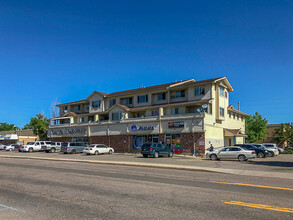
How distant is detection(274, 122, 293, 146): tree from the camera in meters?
63.4

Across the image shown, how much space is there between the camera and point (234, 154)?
27.3 m

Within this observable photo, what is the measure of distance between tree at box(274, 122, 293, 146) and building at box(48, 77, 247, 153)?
1571 centimetres

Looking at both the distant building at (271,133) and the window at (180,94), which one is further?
the distant building at (271,133)

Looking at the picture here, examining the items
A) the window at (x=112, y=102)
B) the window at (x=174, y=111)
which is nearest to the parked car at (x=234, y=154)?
the window at (x=174, y=111)

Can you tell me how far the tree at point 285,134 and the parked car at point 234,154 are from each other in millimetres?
42559

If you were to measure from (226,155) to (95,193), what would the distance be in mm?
20792

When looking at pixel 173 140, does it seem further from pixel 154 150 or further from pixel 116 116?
pixel 116 116

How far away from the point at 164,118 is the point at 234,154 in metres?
16.4

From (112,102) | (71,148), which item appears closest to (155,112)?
(112,102)

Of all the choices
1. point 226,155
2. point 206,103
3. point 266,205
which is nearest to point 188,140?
point 206,103

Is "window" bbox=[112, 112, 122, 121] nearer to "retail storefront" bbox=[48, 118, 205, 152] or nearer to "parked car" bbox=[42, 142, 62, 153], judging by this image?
"retail storefront" bbox=[48, 118, 205, 152]

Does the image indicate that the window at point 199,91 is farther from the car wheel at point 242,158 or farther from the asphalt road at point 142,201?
the asphalt road at point 142,201

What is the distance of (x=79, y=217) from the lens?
6613 millimetres

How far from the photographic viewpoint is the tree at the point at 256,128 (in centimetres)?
6700
